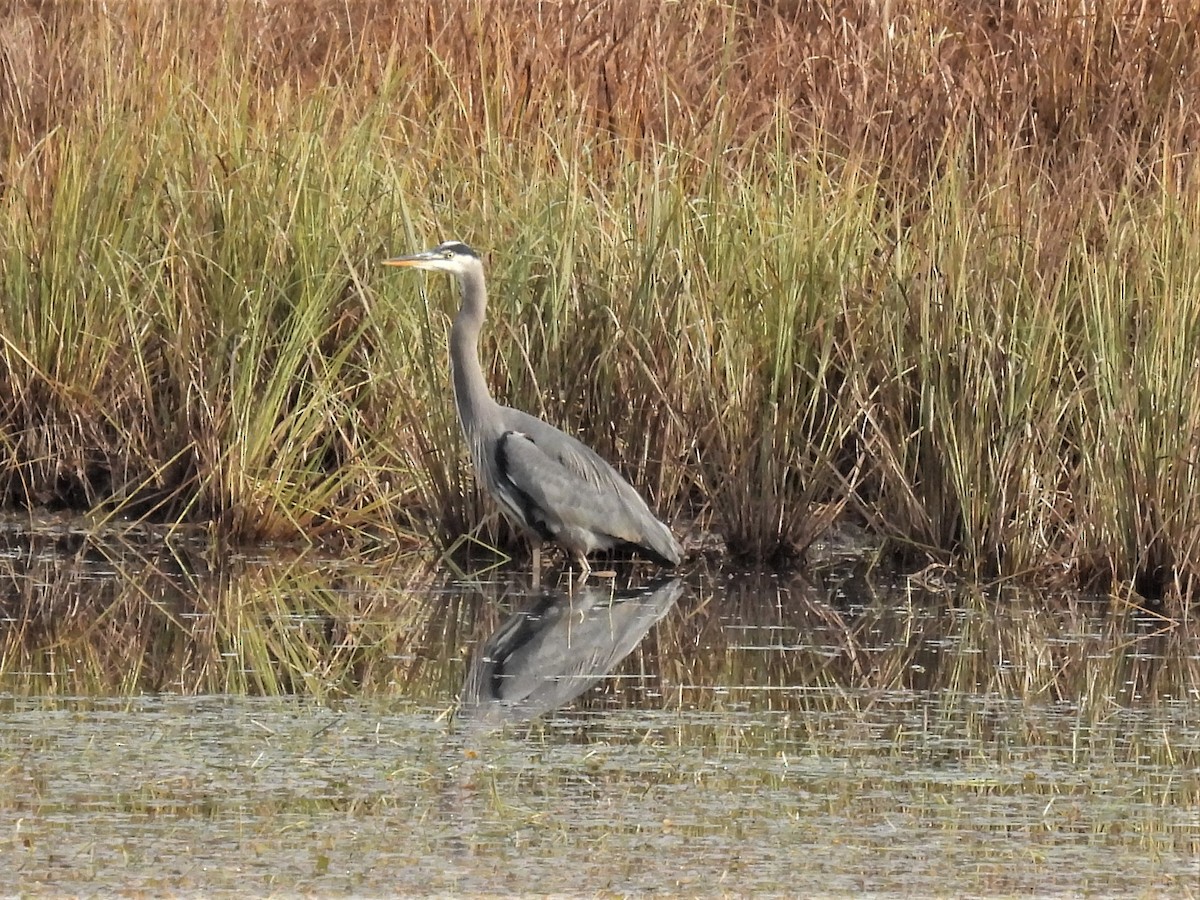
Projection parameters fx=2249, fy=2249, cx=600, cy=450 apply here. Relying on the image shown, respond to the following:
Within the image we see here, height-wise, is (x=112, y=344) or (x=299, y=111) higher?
(x=299, y=111)

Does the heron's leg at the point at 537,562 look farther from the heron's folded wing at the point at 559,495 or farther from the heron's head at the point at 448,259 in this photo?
the heron's head at the point at 448,259

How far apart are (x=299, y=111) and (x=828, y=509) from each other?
8.99ft

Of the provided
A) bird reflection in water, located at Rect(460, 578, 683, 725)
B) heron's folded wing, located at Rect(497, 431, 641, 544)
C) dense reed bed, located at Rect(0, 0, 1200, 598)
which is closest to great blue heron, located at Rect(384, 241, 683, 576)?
heron's folded wing, located at Rect(497, 431, 641, 544)

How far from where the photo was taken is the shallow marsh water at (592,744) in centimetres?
399

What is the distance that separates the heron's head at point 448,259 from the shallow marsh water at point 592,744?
1.06 m

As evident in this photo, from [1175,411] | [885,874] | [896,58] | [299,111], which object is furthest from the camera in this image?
[896,58]

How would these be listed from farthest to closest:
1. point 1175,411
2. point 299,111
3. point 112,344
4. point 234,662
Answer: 1. point 299,111
2. point 112,344
3. point 1175,411
4. point 234,662

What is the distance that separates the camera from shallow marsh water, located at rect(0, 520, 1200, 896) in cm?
399

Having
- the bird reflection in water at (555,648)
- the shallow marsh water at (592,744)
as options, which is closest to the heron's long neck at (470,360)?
the shallow marsh water at (592,744)

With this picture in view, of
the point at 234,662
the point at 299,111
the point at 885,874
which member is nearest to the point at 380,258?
the point at 299,111

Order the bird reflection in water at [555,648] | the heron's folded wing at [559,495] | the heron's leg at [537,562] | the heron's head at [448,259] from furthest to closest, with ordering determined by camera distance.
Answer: the heron's head at [448,259]
the heron's leg at [537,562]
the heron's folded wing at [559,495]
the bird reflection in water at [555,648]

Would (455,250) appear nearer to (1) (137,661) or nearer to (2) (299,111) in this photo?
(2) (299,111)

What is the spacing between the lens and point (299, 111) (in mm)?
8719

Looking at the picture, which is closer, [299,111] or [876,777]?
[876,777]
